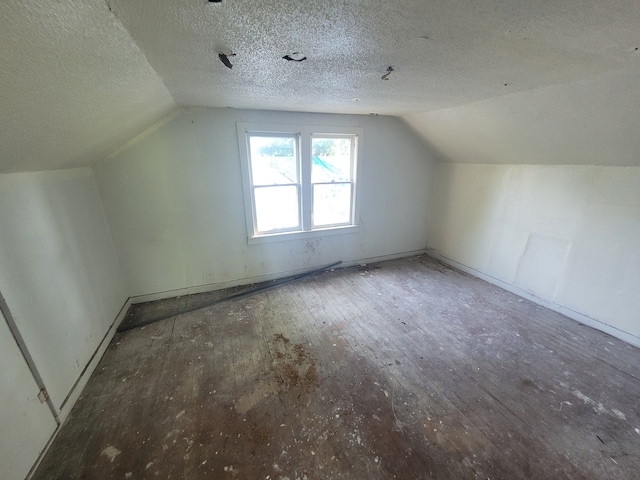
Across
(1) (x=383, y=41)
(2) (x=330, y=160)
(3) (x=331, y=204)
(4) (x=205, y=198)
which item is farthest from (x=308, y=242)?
(1) (x=383, y=41)

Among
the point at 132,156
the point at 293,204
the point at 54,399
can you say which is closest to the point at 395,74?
the point at 293,204

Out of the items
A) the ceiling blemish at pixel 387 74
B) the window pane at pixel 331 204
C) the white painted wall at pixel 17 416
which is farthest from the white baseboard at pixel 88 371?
the ceiling blemish at pixel 387 74

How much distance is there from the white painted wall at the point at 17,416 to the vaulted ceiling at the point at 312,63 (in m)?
0.99

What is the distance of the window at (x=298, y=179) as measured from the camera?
9.73ft

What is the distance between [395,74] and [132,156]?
2.47m

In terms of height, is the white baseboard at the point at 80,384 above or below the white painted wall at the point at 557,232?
below

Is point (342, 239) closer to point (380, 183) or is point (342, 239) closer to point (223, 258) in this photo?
point (380, 183)

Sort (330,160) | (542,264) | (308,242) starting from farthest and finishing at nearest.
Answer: (308,242), (330,160), (542,264)

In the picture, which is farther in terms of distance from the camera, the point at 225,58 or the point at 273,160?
the point at 273,160

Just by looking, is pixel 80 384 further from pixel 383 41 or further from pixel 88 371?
pixel 383 41

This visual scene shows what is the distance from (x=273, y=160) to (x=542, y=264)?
3.22 meters

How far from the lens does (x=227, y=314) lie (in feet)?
8.78

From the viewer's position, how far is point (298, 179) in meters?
3.19

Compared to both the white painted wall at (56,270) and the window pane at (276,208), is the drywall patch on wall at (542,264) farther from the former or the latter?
the white painted wall at (56,270)
